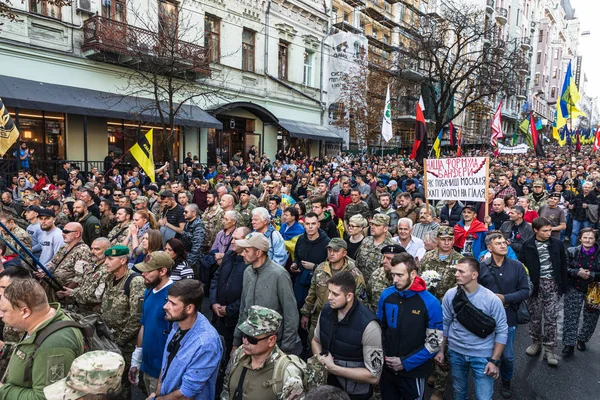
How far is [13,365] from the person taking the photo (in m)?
2.55

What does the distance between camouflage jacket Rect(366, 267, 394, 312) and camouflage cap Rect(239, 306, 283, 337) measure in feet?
6.50

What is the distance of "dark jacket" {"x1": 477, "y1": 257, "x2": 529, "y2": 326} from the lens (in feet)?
15.1

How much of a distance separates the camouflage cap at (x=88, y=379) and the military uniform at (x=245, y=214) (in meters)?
5.09

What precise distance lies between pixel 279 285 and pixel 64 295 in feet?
8.40

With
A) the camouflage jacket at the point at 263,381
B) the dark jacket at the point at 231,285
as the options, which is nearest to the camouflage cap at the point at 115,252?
the dark jacket at the point at 231,285

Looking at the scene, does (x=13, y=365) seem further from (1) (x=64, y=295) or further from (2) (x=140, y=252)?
(2) (x=140, y=252)

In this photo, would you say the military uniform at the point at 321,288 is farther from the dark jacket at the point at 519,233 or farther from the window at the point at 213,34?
the window at the point at 213,34

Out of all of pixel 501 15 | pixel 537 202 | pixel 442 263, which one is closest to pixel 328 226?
pixel 442 263

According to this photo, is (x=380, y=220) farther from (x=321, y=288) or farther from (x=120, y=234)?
(x=120, y=234)

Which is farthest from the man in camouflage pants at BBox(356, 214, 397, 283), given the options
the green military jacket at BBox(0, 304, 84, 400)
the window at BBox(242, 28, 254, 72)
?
the window at BBox(242, 28, 254, 72)

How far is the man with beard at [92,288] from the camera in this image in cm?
435

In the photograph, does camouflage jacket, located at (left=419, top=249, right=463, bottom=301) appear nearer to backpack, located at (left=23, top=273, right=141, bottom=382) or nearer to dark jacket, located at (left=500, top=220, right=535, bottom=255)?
dark jacket, located at (left=500, top=220, right=535, bottom=255)

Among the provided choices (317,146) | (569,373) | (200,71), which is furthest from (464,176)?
(317,146)

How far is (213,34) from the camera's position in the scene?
21859 mm
